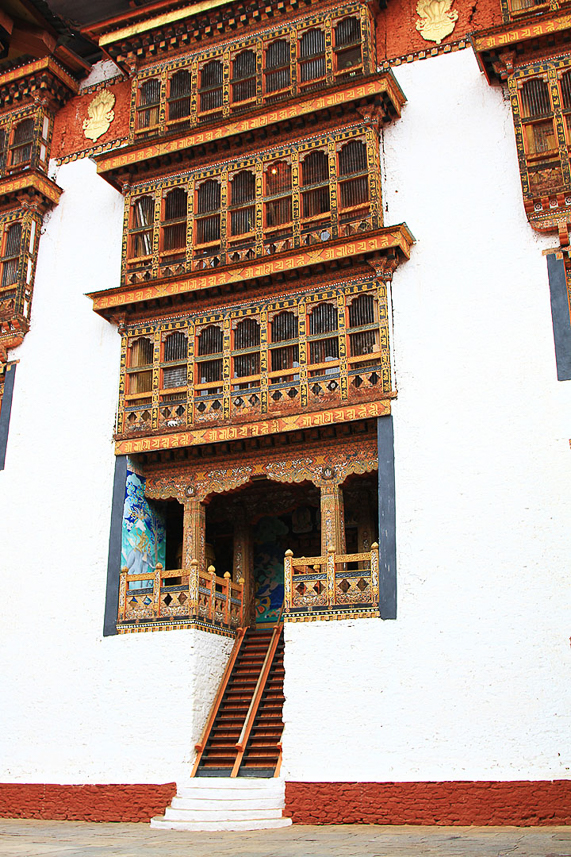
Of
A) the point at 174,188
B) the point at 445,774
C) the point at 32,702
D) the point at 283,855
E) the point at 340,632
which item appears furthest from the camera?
the point at 174,188

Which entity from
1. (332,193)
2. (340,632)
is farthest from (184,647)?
(332,193)

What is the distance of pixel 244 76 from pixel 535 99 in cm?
522

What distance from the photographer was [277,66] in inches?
591

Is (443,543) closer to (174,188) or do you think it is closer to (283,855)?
(283,855)

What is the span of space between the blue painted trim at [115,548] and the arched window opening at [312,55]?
7.18 meters

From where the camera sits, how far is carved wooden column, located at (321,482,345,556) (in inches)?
500

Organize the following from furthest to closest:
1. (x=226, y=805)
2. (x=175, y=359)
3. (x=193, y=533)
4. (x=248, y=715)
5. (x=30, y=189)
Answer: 1. (x=30, y=189)
2. (x=175, y=359)
3. (x=193, y=533)
4. (x=248, y=715)
5. (x=226, y=805)

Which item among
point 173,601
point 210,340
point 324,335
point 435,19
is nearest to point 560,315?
point 324,335

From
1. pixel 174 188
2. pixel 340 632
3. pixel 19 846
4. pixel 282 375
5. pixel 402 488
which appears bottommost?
pixel 19 846

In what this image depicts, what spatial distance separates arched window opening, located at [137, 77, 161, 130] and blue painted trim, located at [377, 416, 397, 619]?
754cm

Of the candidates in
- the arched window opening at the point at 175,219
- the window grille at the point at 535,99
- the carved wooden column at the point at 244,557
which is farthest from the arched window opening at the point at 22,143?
the window grille at the point at 535,99

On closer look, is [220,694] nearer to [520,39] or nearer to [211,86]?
[211,86]

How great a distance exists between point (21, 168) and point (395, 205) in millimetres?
7737

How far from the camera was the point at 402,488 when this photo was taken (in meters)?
12.0
